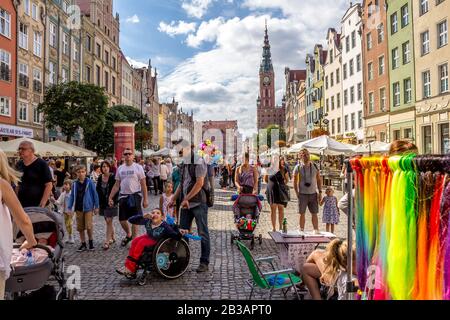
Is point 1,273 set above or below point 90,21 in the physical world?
below

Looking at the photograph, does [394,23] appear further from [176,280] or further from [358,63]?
[176,280]

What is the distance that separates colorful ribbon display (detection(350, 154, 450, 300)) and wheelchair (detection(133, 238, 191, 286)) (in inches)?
138

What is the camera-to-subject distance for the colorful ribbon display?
1916 mm

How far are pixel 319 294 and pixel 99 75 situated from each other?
43057mm

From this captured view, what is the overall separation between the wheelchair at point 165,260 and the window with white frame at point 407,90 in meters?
26.3

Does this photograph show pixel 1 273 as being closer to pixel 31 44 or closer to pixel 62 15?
pixel 31 44

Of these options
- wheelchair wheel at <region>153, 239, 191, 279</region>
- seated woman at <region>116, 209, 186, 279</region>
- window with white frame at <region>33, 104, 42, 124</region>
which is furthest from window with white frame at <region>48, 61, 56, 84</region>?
wheelchair wheel at <region>153, 239, 191, 279</region>

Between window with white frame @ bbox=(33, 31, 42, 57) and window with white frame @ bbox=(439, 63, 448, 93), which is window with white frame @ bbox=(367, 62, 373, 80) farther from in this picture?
window with white frame @ bbox=(33, 31, 42, 57)

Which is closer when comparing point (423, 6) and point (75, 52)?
point (423, 6)

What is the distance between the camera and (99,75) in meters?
43.2

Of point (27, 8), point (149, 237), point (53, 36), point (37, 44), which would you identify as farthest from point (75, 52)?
point (149, 237)

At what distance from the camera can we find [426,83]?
83.9 feet

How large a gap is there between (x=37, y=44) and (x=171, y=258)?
91.5 feet
